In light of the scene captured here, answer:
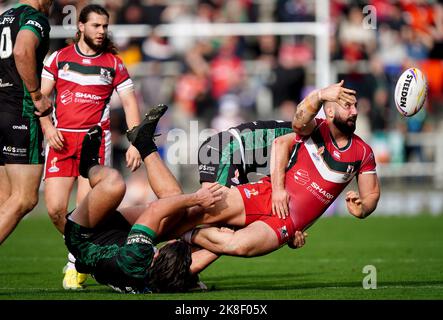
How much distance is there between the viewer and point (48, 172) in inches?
425

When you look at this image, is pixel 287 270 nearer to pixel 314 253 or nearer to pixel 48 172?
pixel 314 253

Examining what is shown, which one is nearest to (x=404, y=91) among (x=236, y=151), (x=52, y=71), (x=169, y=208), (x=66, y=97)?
(x=236, y=151)

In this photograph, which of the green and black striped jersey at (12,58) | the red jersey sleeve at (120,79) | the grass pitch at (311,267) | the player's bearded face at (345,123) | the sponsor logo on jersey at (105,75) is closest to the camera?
the grass pitch at (311,267)

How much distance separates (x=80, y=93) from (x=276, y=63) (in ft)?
35.1

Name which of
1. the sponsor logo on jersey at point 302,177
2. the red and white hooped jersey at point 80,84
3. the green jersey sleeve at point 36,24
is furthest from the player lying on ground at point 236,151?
the green jersey sleeve at point 36,24

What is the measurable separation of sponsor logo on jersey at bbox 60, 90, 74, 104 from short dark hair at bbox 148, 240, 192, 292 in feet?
9.21

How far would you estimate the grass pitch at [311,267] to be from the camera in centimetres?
913

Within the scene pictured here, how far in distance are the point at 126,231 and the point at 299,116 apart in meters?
2.13

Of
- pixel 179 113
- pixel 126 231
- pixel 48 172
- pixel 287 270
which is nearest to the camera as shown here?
pixel 126 231

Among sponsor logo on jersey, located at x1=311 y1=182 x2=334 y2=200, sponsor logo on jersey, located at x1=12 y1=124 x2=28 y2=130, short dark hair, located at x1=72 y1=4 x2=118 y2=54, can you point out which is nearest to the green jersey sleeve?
sponsor logo on jersey, located at x1=12 y1=124 x2=28 y2=130

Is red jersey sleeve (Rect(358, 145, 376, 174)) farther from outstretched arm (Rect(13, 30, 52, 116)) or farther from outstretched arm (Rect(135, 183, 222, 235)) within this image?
outstretched arm (Rect(13, 30, 52, 116))

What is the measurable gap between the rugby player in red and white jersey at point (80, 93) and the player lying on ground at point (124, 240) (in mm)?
1474

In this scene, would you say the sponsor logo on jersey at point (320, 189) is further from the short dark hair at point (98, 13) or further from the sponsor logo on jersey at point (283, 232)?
the short dark hair at point (98, 13)

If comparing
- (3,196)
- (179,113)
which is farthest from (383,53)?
(3,196)
